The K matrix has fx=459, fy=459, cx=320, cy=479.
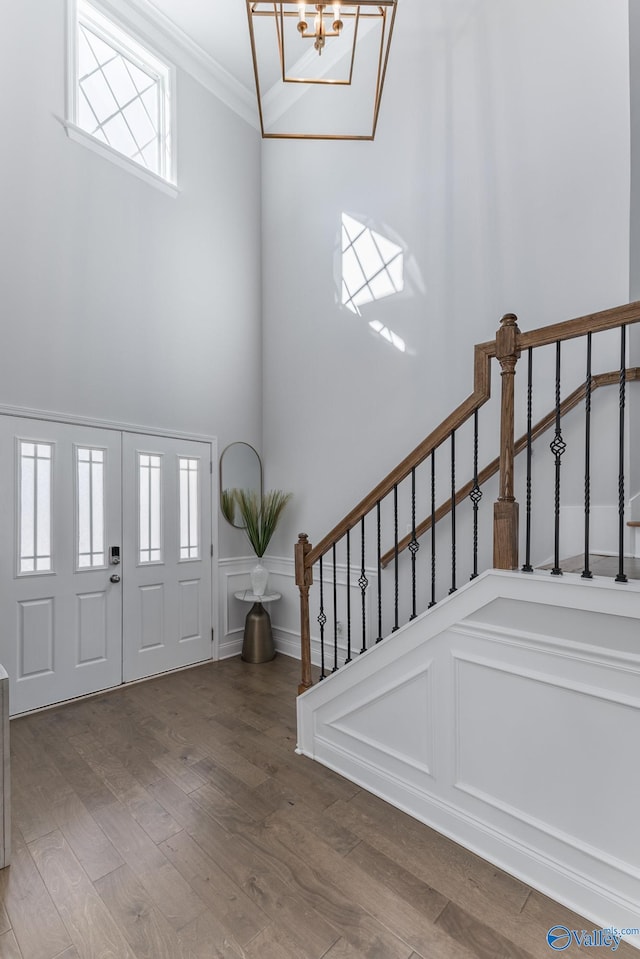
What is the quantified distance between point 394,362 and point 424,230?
3.14ft

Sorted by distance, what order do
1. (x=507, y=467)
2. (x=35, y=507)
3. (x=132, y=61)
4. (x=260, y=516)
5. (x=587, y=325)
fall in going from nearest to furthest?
(x=587, y=325) < (x=507, y=467) < (x=35, y=507) < (x=132, y=61) < (x=260, y=516)

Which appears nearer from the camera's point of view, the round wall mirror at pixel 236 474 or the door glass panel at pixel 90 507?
the door glass panel at pixel 90 507

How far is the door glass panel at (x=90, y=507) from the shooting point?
3.36 meters

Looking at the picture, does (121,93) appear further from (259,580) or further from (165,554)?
(259,580)

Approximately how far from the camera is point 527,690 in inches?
67.9

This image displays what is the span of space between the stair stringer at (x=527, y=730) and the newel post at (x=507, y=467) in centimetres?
10

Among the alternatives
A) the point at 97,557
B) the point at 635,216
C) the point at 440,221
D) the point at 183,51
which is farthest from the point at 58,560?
the point at 183,51

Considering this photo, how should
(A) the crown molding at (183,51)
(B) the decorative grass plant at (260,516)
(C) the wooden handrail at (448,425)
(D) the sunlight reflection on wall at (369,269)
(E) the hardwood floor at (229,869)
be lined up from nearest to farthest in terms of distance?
(E) the hardwood floor at (229,869), (C) the wooden handrail at (448,425), (D) the sunlight reflection on wall at (369,269), (A) the crown molding at (183,51), (B) the decorative grass plant at (260,516)

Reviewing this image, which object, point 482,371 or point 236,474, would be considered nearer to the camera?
point 482,371

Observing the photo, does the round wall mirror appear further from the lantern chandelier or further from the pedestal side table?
the lantern chandelier

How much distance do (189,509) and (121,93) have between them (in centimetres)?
351

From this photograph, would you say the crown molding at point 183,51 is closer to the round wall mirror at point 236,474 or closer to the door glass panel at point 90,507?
the round wall mirror at point 236,474

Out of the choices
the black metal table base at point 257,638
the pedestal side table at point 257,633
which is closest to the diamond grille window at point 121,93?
the pedestal side table at point 257,633

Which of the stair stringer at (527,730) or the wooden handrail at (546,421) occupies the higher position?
the wooden handrail at (546,421)
